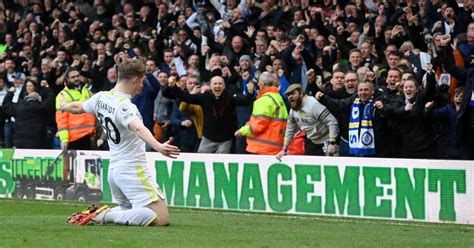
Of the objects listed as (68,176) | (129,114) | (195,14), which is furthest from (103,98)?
(195,14)

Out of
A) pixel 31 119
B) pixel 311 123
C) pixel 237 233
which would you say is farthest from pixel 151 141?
pixel 31 119

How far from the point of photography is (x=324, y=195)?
16.5 meters

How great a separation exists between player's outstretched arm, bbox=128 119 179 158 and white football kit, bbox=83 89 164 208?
314 mm

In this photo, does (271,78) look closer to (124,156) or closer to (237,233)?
(124,156)

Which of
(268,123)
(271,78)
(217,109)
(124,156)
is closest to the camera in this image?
(124,156)

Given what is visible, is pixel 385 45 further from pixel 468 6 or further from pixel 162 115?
pixel 162 115

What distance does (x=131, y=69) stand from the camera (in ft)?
42.4

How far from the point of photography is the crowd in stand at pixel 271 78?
16844 millimetres

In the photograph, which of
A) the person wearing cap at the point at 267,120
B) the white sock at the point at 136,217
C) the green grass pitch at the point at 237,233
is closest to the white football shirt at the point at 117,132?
the white sock at the point at 136,217

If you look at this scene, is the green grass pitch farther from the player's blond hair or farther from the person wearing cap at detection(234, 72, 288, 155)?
the person wearing cap at detection(234, 72, 288, 155)

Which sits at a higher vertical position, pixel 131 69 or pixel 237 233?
pixel 131 69

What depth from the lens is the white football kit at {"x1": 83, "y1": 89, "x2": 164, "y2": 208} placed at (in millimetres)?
12883

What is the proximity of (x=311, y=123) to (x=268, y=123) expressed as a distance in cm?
101

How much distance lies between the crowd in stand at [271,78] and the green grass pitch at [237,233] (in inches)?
56.1
